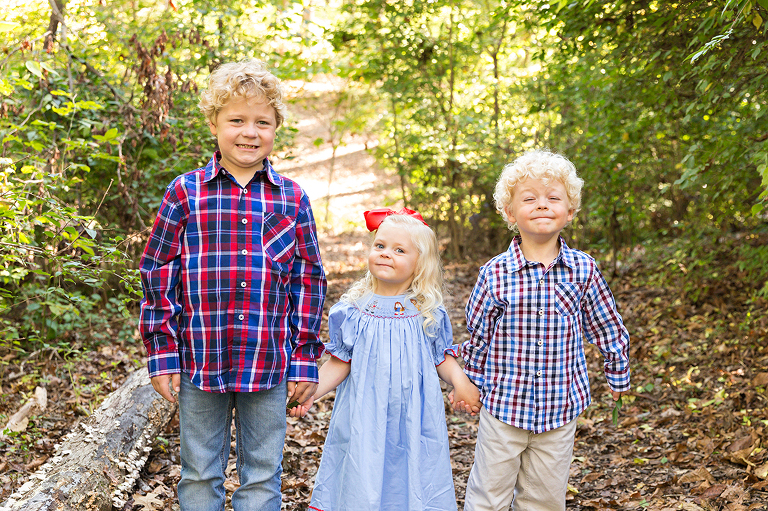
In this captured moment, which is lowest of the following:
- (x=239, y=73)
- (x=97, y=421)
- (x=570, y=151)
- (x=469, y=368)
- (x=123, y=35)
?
(x=97, y=421)

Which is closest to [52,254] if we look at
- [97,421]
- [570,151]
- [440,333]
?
[97,421]

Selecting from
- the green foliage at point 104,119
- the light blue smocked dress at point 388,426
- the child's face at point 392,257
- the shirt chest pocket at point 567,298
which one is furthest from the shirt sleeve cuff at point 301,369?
the green foliage at point 104,119

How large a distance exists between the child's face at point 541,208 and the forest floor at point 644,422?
1586 mm

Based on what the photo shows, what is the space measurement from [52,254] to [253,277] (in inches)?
56.4

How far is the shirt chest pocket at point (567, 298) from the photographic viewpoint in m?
2.61

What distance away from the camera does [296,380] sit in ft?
8.04

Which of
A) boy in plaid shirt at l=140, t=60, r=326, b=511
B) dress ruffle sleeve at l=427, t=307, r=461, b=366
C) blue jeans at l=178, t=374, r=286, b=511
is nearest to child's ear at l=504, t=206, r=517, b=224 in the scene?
dress ruffle sleeve at l=427, t=307, r=461, b=366

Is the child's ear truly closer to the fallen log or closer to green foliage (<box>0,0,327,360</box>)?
the fallen log

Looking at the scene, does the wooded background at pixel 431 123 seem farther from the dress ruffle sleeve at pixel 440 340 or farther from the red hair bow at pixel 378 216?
the dress ruffle sleeve at pixel 440 340

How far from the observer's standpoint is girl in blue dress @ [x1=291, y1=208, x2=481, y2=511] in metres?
2.57

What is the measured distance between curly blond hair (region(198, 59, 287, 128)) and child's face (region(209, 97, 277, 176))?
0.02 m

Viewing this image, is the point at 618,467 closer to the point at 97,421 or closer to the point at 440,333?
the point at 440,333

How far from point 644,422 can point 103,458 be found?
340cm

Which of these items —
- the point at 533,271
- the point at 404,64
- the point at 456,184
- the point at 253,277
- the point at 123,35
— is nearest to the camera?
the point at 253,277
